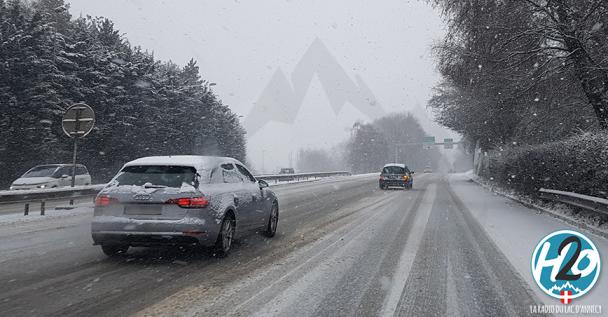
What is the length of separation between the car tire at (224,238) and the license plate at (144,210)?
1007mm

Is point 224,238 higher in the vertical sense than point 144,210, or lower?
lower

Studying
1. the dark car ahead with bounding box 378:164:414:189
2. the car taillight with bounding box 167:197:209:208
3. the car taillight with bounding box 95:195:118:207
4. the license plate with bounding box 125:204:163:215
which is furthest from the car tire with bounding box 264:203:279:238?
the dark car ahead with bounding box 378:164:414:189

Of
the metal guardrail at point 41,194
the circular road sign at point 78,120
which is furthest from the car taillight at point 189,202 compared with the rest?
the circular road sign at point 78,120

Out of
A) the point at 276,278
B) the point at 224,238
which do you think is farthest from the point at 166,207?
the point at 276,278

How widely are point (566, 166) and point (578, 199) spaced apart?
6.33 ft

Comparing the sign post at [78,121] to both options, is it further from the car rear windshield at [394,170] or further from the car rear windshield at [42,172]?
the car rear windshield at [394,170]

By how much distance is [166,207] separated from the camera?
6703 mm

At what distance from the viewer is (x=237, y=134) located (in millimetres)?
70812

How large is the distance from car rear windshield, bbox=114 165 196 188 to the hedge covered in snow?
921cm

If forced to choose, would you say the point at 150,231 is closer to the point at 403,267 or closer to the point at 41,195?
the point at 403,267

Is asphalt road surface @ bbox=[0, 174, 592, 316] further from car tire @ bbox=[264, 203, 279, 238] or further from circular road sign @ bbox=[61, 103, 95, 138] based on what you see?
circular road sign @ bbox=[61, 103, 95, 138]

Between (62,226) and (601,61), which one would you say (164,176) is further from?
(601,61)

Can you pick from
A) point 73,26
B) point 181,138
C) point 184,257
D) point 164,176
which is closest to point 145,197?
point 164,176

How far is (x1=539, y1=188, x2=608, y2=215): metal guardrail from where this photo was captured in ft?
33.1
